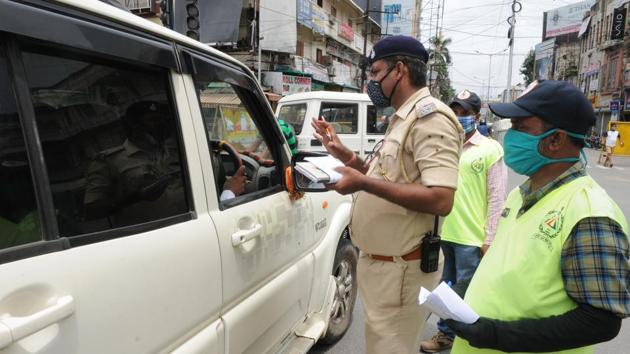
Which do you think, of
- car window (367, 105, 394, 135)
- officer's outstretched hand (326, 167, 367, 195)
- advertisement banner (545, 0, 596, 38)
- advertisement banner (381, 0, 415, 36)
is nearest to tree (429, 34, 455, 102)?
advertisement banner (381, 0, 415, 36)

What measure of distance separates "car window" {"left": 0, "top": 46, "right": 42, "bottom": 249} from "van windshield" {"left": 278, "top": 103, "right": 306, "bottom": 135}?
7472mm

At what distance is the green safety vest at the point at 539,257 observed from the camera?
1282 mm

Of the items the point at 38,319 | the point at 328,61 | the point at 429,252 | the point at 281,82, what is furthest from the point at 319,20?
the point at 38,319

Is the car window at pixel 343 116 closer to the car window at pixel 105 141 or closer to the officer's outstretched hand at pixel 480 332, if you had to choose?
the car window at pixel 105 141

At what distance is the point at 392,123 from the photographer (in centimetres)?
210

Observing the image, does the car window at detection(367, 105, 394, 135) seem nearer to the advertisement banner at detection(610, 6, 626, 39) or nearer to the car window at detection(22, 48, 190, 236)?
the car window at detection(22, 48, 190, 236)

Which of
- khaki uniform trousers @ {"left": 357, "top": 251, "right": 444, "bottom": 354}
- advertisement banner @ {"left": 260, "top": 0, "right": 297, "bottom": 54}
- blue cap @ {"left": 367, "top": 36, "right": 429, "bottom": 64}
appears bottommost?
khaki uniform trousers @ {"left": 357, "top": 251, "right": 444, "bottom": 354}

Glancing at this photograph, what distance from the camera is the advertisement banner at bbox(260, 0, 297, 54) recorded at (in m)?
22.0

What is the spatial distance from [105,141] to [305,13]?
979 inches

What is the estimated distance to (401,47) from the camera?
6.53ft

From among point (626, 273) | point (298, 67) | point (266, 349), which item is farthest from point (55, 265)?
point (298, 67)

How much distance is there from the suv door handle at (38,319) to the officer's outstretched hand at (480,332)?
1104mm

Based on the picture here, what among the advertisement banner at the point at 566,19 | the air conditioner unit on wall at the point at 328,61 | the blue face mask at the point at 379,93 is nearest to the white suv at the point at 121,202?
the blue face mask at the point at 379,93

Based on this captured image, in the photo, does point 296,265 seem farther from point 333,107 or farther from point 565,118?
point 333,107
